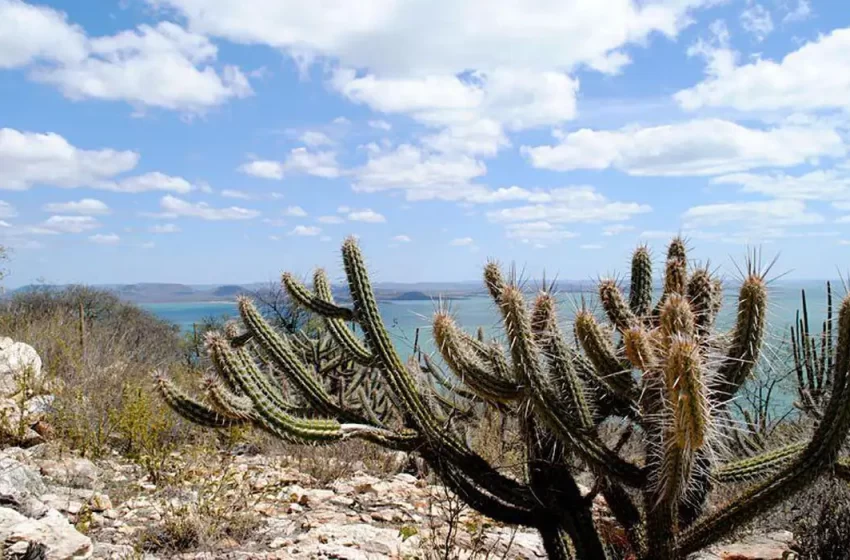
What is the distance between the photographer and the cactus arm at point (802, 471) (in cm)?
304

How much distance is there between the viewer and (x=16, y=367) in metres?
9.18

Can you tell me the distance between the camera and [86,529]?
4.88m

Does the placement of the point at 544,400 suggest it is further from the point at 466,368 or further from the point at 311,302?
the point at 311,302

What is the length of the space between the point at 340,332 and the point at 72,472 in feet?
9.95

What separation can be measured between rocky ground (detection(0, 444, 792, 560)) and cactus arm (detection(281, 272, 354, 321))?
3.76 feet

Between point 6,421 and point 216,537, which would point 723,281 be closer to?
point 216,537

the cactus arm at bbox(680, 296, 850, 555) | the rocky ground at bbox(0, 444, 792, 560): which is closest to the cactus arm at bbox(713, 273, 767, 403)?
the cactus arm at bbox(680, 296, 850, 555)

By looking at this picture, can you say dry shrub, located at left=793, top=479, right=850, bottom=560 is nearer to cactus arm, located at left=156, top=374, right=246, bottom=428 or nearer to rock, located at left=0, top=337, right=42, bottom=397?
cactus arm, located at left=156, top=374, right=246, bottom=428

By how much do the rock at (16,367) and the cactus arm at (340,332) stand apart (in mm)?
4530

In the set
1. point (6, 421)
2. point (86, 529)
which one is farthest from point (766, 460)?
point (6, 421)

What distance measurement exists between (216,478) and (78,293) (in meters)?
16.8

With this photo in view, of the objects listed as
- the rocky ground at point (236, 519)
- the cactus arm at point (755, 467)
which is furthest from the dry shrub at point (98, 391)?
the cactus arm at point (755, 467)

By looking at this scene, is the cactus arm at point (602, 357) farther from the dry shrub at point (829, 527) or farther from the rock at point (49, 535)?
the rock at point (49, 535)

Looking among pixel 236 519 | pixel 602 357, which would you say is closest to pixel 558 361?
pixel 602 357
